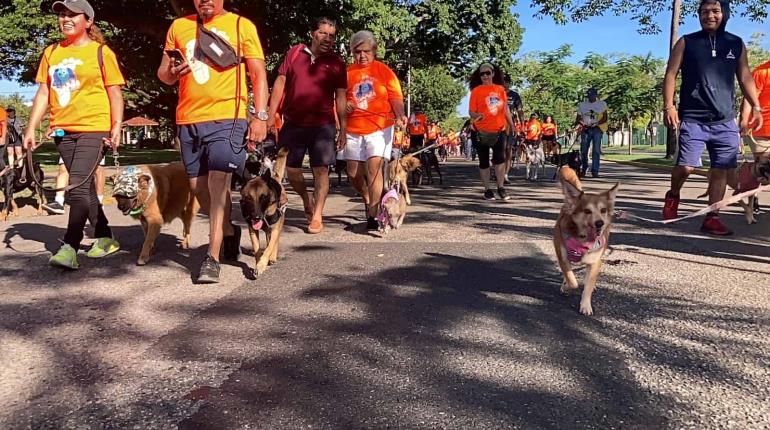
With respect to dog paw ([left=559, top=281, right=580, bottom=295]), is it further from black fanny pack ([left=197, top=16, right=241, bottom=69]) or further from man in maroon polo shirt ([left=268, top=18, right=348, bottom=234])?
man in maroon polo shirt ([left=268, top=18, right=348, bottom=234])

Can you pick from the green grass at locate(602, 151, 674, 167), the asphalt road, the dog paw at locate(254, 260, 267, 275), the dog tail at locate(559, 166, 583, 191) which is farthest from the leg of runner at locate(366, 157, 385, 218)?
the green grass at locate(602, 151, 674, 167)

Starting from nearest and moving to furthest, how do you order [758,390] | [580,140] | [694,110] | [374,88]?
[758,390] < [694,110] < [374,88] < [580,140]

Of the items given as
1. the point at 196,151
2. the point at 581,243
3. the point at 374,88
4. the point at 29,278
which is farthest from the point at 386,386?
the point at 374,88

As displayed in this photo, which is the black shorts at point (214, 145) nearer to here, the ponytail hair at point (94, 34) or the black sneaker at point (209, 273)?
the black sneaker at point (209, 273)

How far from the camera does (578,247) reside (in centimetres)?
361

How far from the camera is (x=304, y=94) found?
5953 mm

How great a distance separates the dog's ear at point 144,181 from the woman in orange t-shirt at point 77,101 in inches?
15.4

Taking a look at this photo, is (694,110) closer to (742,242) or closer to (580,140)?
(742,242)

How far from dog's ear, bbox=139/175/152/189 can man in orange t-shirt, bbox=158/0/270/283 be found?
692mm

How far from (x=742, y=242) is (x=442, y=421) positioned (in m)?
4.68

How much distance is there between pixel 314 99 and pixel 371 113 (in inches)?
28.9

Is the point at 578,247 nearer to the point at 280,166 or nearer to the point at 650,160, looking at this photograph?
the point at 280,166

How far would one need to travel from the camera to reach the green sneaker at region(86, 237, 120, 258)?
5.06 metres

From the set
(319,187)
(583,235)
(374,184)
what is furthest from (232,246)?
(583,235)
